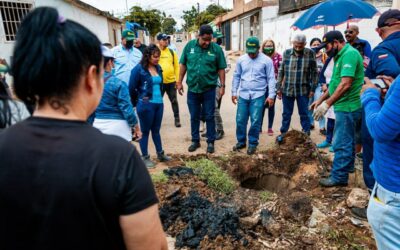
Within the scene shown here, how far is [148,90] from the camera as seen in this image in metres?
4.54

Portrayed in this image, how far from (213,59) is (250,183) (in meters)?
2.10

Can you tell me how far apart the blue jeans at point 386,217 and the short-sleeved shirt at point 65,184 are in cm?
141

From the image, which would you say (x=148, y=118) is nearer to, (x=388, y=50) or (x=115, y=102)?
(x=115, y=102)

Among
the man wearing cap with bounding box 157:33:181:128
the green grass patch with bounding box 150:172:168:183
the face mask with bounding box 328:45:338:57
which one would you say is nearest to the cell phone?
the face mask with bounding box 328:45:338:57

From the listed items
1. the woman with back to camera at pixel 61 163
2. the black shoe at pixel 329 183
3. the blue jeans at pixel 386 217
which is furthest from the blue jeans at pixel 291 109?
the woman with back to camera at pixel 61 163

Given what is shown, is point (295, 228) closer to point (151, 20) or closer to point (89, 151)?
point (89, 151)

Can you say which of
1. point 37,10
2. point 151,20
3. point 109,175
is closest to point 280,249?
point 109,175

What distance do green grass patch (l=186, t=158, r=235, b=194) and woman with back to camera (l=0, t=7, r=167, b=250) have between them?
10.2ft

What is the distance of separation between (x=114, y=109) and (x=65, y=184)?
285cm

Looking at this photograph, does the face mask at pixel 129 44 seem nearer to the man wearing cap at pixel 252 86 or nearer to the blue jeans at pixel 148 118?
the blue jeans at pixel 148 118

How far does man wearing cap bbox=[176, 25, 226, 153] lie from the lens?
5.11 metres

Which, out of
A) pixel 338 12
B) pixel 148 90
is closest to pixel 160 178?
pixel 148 90

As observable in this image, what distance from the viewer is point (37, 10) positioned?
1.00 m

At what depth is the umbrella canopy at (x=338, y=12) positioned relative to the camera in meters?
6.04
